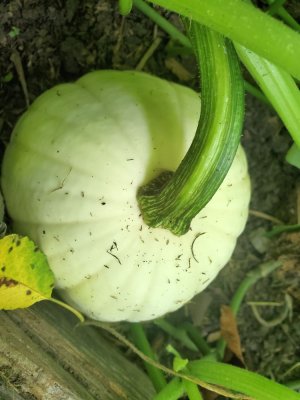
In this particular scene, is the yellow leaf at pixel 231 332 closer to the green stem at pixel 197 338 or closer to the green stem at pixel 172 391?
the green stem at pixel 197 338

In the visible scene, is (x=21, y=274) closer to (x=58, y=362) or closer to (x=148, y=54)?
(x=58, y=362)

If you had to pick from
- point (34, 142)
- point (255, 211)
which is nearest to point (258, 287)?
point (255, 211)

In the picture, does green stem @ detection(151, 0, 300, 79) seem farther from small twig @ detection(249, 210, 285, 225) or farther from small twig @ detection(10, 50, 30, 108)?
small twig @ detection(249, 210, 285, 225)

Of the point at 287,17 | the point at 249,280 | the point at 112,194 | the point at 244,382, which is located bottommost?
the point at 249,280

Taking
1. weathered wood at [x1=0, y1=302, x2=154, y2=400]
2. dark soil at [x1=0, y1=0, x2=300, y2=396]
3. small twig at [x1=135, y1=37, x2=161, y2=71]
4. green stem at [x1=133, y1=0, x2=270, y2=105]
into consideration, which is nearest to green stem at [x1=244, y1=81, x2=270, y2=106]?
green stem at [x1=133, y1=0, x2=270, y2=105]

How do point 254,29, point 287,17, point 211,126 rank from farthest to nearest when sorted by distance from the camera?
point 287,17
point 211,126
point 254,29

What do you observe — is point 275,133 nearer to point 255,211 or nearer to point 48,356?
point 255,211

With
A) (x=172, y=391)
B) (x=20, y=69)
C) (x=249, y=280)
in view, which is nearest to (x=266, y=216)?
(x=249, y=280)

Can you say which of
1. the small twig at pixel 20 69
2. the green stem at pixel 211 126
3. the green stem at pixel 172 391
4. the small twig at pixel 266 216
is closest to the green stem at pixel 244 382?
the green stem at pixel 172 391
